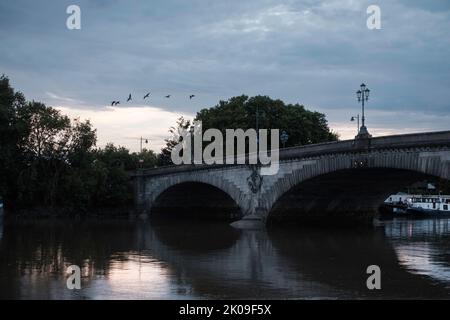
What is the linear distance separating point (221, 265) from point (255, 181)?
25650 millimetres

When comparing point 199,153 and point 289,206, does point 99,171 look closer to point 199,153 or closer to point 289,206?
point 199,153

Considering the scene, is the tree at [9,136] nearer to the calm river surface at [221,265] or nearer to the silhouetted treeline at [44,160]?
the silhouetted treeline at [44,160]

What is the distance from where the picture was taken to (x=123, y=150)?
8588cm

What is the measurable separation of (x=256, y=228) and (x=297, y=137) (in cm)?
3238

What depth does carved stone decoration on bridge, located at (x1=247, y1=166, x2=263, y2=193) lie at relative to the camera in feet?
169

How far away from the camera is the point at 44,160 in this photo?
65875 mm

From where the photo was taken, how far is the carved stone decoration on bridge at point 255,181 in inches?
2031

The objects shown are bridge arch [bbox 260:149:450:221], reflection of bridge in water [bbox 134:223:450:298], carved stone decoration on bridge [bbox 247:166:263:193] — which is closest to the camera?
reflection of bridge in water [bbox 134:223:450:298]

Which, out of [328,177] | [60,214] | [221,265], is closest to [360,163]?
[328,177]

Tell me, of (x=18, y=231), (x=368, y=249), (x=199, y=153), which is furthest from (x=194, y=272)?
(x=199, y=153)

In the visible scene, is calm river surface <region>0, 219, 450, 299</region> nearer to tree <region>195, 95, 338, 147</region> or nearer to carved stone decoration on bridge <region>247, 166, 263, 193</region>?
carved stone decoration on bridge <region>247, 166, 263, 193</region>

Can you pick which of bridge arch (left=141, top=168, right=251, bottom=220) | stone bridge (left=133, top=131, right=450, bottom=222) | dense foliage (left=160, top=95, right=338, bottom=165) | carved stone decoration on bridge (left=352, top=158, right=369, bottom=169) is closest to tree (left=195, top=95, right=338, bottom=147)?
dense foliage (left=160, top=95, right=338, bottom=165)

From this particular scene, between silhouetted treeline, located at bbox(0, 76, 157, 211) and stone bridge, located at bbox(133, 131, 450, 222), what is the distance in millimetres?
8019

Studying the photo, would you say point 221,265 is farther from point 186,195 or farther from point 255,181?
point 186,195
